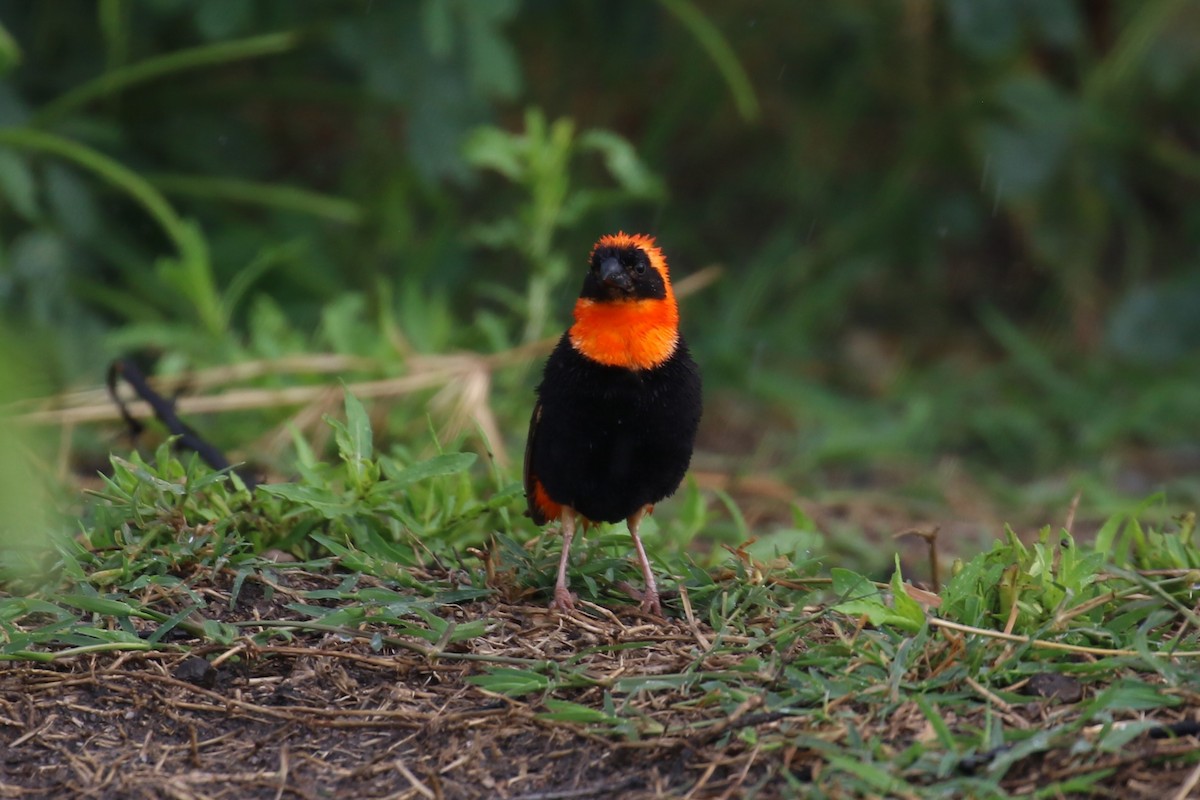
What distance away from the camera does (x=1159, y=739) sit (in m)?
2.28

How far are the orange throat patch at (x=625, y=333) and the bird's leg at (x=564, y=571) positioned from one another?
1.22 feet

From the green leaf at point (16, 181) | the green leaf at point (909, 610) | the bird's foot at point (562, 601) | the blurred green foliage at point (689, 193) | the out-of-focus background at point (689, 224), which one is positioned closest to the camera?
the green leaf at point (909, 610)

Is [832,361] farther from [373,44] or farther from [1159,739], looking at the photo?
[1159,739]

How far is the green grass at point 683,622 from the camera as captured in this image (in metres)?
2.29

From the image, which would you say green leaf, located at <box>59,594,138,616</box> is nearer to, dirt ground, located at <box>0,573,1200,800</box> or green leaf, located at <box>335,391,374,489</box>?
dirt ground, located at <box>0,573,1200,800</box>

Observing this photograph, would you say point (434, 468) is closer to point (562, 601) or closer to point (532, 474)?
point (532, 474)

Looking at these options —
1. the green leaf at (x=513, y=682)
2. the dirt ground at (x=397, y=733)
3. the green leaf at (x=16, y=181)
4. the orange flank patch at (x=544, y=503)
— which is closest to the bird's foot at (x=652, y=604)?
the dirt ground at (x=397, y=733)

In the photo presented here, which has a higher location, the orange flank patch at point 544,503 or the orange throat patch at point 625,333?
the orange throat patch at point 625,333

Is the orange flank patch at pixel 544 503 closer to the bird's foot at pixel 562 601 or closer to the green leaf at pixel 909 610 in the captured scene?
the bird's foot at pixel 562 601

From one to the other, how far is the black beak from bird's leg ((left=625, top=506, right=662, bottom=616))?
516 mm

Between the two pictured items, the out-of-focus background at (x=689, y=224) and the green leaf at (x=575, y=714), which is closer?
the green leaf at (x=575, y=714)

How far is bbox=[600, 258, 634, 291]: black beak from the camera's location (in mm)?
2953

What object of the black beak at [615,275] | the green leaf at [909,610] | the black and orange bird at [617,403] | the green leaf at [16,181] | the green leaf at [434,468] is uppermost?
the green leaf at [16,181]

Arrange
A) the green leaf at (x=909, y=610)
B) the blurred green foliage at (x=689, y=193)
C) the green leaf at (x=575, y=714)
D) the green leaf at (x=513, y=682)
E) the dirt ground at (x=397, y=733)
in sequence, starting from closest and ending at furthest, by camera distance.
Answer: the dirt ground at (x=397, y=733)
the green leaf at (x=575, y=714)
the green leaf at (x=513, y=682)
the green leaf at (x=909, y=610)
the blurred green foliage at (x=689, y=193)
